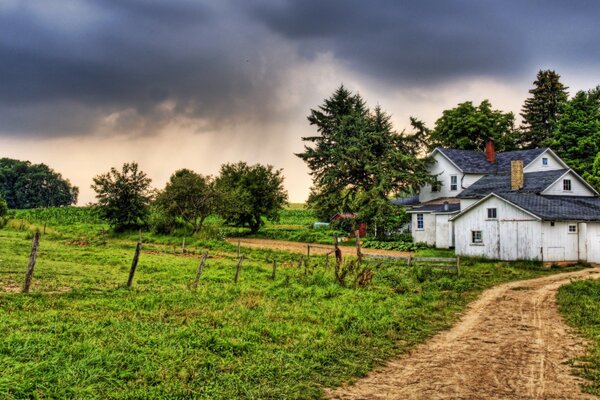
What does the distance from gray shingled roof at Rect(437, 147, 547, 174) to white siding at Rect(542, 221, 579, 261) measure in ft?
56.2

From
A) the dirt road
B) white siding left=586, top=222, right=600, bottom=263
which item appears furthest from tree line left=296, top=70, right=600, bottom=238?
the dirt road

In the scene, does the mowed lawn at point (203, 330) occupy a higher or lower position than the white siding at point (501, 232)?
lower

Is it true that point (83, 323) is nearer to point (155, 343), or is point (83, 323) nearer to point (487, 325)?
point (155, 343)

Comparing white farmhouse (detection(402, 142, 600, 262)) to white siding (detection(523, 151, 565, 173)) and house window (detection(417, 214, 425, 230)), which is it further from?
white siding (detection(523, 151, 565, 173))

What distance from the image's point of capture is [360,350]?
988 cm

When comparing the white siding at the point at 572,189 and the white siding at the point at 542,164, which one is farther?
the white siding at the point at 542,164

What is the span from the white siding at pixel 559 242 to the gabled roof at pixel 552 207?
2.24ft

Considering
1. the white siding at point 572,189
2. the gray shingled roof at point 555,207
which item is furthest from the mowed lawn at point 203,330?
the white siding at point 572,189

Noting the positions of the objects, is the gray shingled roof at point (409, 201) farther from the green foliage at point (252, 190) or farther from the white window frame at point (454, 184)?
the green foliage at point (252, 190)

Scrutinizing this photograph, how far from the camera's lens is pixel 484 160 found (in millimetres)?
47688

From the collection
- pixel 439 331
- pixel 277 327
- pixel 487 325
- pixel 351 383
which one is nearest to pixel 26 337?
pixel 277 327

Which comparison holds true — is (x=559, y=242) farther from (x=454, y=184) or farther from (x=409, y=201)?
(x=409, y=201)

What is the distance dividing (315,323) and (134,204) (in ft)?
142

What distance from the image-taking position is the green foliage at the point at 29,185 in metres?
131
